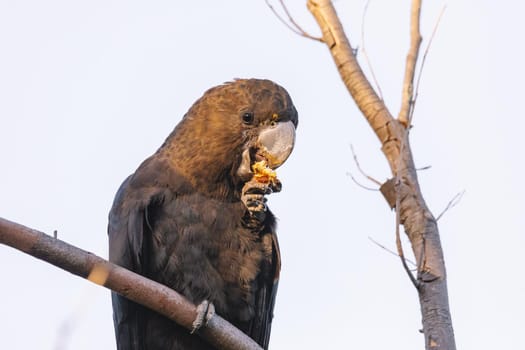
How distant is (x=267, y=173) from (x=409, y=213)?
32.1 inches

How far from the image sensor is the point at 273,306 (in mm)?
4832

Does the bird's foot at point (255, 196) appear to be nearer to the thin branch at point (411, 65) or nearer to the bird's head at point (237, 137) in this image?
the bird's head at point (237, 137)

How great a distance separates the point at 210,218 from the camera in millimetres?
4402

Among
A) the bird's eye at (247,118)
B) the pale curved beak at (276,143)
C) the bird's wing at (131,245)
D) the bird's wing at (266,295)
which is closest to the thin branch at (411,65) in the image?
the pale curved beak at (276,143)

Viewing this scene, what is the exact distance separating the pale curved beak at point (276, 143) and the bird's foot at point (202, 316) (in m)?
0.99

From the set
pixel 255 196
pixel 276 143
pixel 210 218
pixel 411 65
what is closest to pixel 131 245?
pixel 210 218

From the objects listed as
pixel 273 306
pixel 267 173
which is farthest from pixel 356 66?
pixel 273 306

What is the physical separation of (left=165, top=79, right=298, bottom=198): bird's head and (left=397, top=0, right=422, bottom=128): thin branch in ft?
2.03

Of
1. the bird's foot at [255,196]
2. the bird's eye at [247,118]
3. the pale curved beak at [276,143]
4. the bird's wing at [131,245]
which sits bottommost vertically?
the bird's wing at [131,245]

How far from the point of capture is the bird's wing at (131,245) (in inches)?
168

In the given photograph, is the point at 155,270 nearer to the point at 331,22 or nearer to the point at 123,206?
the point at 123,206

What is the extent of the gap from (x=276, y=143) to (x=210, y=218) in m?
0.55

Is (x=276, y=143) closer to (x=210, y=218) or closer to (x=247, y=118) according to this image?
(x=247, y=118)

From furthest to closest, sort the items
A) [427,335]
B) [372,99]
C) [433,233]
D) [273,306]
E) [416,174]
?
[273,306] → [372,99] → [416,174] → [433,233] → [427,335]
